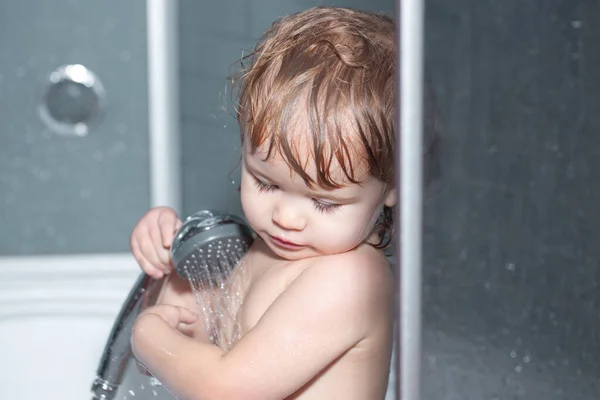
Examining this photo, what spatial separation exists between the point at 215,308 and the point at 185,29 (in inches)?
26.4

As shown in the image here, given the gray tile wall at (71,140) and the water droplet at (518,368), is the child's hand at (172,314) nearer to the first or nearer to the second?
the water droplet at (518,368)

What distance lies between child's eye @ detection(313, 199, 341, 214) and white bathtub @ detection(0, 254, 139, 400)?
751 millimetres

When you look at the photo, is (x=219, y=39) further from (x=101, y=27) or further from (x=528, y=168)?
(x=528, y=168)

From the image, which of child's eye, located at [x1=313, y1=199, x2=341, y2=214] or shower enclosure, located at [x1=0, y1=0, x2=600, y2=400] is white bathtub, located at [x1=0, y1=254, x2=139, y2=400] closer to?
shower enclosure, located at [x1=0, y1=0, x2=600, y2=400]

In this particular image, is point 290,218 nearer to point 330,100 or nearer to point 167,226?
point 330,100

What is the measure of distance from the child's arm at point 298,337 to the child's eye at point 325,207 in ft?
0.18

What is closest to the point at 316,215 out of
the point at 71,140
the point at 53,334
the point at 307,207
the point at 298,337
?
the point at 307,207

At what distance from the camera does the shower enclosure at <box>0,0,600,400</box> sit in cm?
53

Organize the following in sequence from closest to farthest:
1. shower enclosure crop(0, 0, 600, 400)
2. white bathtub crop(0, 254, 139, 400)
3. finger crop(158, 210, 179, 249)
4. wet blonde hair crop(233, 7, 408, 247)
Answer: shower enclosure crop(0, 0, 600, 400) < wet blonde hair crop(233, 7, 408, 247) < finger crop(158, 210, 179, 249) < white bathtub crop(0, 254, 139, 400)

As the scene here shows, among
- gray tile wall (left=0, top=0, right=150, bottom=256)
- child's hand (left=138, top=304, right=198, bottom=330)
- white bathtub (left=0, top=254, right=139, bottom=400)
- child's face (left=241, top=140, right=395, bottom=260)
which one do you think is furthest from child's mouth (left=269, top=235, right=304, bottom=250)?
gray tile wall (left=0, top=0, right=150, bottom=256)

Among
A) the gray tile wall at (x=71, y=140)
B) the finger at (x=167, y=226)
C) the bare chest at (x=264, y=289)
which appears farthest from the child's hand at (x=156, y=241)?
the gray tile wall at (x=71, y=140)

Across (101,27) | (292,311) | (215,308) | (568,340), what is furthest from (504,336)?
(101,27)

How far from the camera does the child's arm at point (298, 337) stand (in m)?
0.81

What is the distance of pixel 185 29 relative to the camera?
151 centimetres
